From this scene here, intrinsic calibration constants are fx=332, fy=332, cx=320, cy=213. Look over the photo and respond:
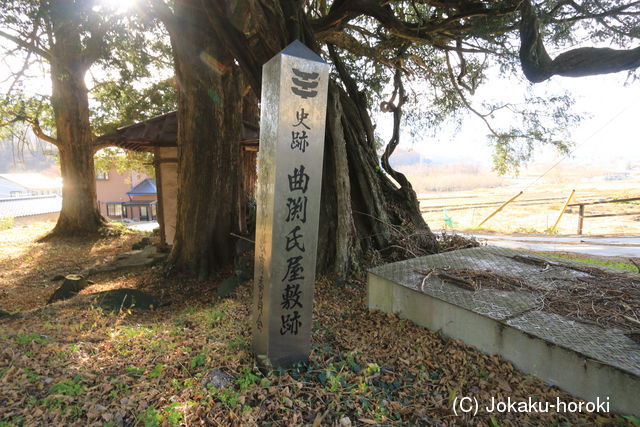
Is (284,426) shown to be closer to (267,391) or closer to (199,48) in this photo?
(267,391)

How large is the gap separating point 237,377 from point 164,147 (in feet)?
26.1

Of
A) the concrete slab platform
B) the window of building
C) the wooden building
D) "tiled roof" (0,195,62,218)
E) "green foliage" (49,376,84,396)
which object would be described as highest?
the wooden building

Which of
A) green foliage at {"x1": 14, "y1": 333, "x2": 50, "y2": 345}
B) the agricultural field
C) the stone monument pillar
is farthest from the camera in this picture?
the agricultural field

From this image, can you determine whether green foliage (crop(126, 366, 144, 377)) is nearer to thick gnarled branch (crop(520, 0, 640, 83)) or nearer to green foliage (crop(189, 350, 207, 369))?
green foliage (crop(189, 350, 207, 369))

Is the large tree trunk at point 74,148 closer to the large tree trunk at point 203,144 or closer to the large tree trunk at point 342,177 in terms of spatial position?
the large tree trunk at point 203,144

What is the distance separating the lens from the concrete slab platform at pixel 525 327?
2.27 metres

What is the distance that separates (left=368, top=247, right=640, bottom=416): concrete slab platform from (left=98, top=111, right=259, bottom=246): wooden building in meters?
5.25

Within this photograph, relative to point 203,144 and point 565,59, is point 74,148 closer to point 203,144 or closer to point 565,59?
point 203,144

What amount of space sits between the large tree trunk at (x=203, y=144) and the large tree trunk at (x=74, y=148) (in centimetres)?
723

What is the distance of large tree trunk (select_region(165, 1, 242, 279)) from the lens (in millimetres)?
6055

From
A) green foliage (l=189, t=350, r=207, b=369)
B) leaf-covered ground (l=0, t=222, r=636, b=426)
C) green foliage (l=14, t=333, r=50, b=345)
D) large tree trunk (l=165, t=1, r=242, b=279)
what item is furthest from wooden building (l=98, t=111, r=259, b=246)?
green foliage (l=189, t=350, r=207, b=369)

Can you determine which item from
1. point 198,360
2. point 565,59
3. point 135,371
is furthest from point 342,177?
point 135,371

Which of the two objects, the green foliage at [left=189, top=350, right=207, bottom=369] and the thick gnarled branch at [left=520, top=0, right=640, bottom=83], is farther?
the thick gnarled branch at [left=520, top=0, right=640, bottom=83]

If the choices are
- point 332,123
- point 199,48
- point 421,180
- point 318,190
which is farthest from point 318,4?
point 421,180
